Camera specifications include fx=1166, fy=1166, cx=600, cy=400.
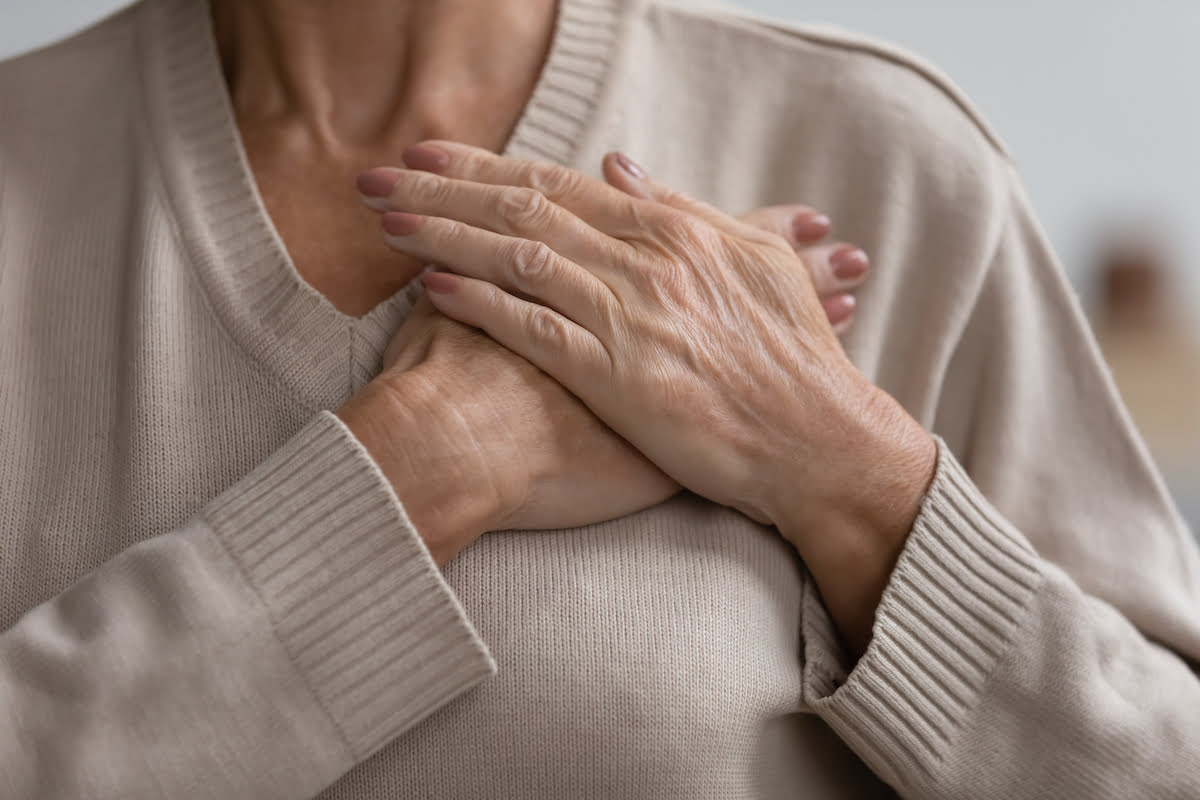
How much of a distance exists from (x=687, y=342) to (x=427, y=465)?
0.54 feet

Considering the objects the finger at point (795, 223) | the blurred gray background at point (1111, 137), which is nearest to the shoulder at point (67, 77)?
the finger at point (795, 223)

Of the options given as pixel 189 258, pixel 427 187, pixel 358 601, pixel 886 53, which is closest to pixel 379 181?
pixel 427 187

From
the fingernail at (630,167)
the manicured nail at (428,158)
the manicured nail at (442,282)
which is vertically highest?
the manicured nail at (428,158)

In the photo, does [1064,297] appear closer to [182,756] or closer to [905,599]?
[905,599]

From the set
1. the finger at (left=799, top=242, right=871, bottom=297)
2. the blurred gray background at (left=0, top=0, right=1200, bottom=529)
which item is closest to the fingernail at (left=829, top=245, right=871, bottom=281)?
the finger at (left=799, top=242, right=871, bottom=297)

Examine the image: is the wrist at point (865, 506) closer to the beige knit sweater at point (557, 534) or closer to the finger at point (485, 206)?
the beige knit sweater at point (557, 534)

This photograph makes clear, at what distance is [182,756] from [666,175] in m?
0.48

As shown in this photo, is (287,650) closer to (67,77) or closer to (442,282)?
(442,282)

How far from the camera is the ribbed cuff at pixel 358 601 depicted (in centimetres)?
60

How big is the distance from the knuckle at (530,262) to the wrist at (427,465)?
0.09 metres

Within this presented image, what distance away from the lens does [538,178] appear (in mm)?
720

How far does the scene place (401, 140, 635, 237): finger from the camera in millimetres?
714

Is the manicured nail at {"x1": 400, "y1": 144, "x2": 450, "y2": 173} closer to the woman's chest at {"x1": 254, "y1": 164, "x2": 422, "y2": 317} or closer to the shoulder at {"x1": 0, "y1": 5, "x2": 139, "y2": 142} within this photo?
the woman's chest at {"x1": 254, "y1": 164, "x2": 422, "y2": 317}

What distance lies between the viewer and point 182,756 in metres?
0.58
